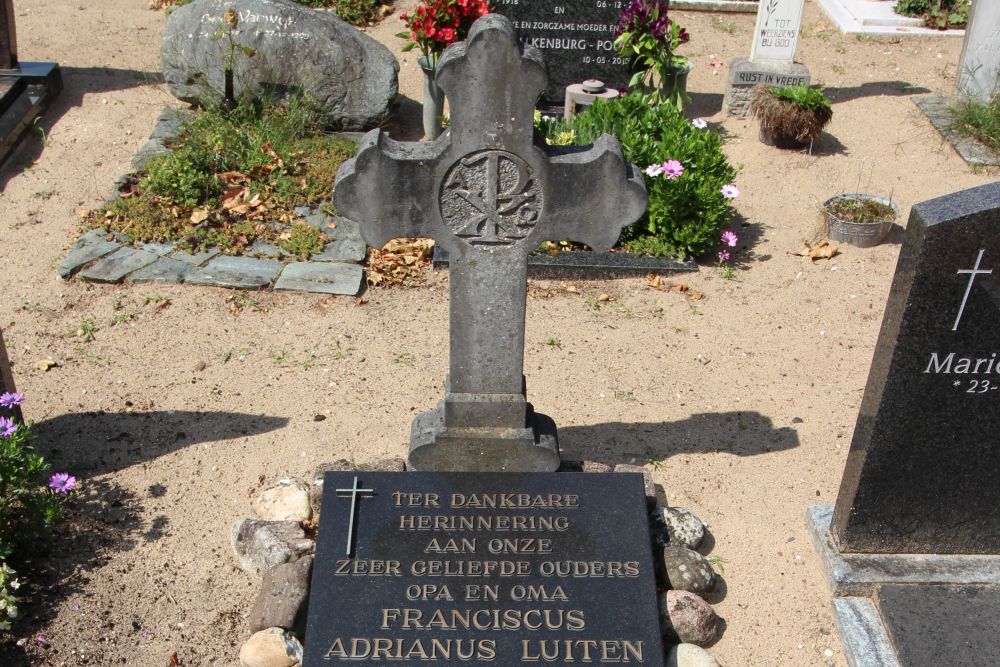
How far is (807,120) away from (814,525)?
477cm

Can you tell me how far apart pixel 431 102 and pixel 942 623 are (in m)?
6.10

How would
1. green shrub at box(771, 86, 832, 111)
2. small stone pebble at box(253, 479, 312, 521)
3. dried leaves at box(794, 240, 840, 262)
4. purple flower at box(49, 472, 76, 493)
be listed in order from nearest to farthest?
purple flower at box(49, 472, 76, 493) → small stone pebble at box(253, 479, 312, 521) → dried leaves at box(794, 240, 840, 262) → green shrub at box(771, 86, 832, 111)

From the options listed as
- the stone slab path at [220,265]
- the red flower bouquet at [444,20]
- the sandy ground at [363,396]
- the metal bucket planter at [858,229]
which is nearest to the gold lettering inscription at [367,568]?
the sandy ground at [363,396]

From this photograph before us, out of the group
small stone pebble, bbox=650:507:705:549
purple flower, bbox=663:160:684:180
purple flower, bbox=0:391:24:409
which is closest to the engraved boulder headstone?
purple flower, bbox=663:160:684:180

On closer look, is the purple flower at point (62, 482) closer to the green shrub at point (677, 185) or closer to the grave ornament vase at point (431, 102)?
the green shrub at point (677, 185)

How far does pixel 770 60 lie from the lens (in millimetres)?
9562

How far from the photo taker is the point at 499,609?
12.4ft

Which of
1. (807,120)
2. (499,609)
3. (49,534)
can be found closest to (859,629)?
(499,609)

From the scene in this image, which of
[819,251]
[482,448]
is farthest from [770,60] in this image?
[482,448]

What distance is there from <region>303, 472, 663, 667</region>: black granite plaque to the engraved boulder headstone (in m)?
6.18

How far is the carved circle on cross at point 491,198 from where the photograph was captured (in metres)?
3.91

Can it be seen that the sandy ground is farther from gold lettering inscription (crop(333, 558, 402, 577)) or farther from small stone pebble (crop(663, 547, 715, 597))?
gold lettering inscription (crop(333, 558, 402, 577))

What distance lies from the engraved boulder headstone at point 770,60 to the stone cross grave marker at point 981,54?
1.46 m

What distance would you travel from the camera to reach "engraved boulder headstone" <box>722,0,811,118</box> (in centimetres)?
930
